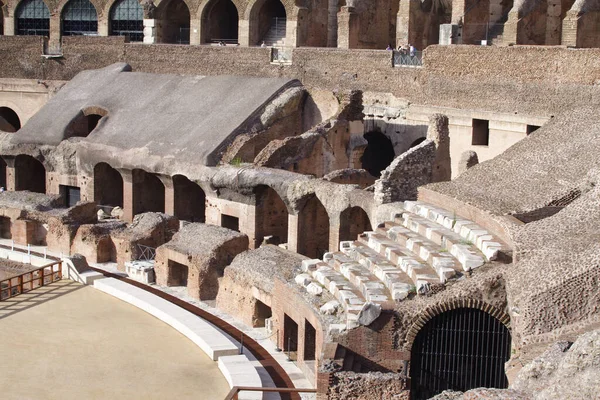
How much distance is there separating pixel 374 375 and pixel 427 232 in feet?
10.8

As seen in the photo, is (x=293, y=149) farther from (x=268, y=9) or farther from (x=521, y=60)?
(x=268, y=9)

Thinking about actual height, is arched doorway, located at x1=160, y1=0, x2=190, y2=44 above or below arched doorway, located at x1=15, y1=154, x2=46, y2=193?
above

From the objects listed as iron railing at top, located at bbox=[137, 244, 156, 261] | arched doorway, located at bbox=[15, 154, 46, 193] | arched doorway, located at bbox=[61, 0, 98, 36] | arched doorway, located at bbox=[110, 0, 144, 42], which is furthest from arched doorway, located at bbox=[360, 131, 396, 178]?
arched doorway, located at bbox=[61, 0, 98, 36]

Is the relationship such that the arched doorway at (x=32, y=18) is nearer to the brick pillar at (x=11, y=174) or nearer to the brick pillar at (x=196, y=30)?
the brick pillar at (x=196, y=30)

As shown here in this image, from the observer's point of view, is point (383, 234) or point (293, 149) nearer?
point (383, 234)

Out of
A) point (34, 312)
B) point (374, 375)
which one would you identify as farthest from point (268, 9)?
point (374, 375)

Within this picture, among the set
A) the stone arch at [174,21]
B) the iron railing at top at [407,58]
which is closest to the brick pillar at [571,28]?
the iron railing at top at [407,58]

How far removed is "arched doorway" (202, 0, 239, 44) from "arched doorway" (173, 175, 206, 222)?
990 cm

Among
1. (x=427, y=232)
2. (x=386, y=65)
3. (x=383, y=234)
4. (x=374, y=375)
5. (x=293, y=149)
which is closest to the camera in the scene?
(x=374, y=375)

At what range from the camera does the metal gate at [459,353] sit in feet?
45.8

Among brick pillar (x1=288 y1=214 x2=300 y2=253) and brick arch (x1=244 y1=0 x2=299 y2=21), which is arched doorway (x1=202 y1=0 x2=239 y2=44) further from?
→ brick pillar (x1=288 y1=214 x2=300 y2=253)

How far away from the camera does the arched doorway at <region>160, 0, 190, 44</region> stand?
36.2m

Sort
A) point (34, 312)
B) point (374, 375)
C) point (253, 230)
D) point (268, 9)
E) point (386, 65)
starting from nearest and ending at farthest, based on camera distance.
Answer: point (374, 375) → point (34, 312) → point (253, 230) → point (386, 65) → point (268, 9)

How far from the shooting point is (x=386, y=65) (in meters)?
27.5
